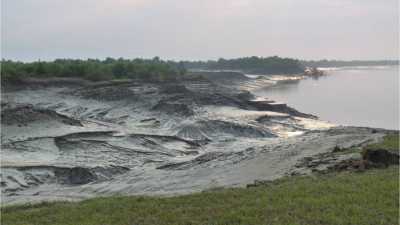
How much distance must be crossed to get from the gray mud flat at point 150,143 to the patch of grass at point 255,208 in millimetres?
3555

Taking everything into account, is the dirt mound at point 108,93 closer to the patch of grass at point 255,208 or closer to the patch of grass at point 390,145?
the patch of grass at point 390,145

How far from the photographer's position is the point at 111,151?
78.2ft

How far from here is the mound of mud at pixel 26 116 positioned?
2839 centimetres

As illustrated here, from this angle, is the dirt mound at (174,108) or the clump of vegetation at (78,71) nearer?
the dirt mound at (174,108)

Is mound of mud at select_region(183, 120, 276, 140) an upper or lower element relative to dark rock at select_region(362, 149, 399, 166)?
lower

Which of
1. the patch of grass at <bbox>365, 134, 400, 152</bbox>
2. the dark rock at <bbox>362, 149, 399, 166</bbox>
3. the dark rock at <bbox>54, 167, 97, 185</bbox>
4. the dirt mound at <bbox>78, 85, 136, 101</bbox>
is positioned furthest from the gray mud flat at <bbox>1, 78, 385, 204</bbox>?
the dark rock at <bbox>362, 149, 399, 166</bbox>

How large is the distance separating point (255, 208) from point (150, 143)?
676 inches

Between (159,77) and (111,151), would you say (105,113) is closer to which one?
(111,151)

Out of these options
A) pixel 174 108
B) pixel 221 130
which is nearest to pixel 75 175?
pixel 221 130

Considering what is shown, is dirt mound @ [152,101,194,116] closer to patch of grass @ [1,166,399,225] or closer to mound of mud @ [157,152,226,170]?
mound of mud @ [157,152,226,170]

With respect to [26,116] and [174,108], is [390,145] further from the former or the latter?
[174,108]

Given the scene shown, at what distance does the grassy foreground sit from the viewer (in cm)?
859

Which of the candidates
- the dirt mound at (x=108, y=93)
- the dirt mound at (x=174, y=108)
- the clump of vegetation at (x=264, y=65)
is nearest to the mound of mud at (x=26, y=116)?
the dirt mound at (x=174, y=108)

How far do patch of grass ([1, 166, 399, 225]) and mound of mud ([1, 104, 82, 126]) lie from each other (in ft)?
57.9
